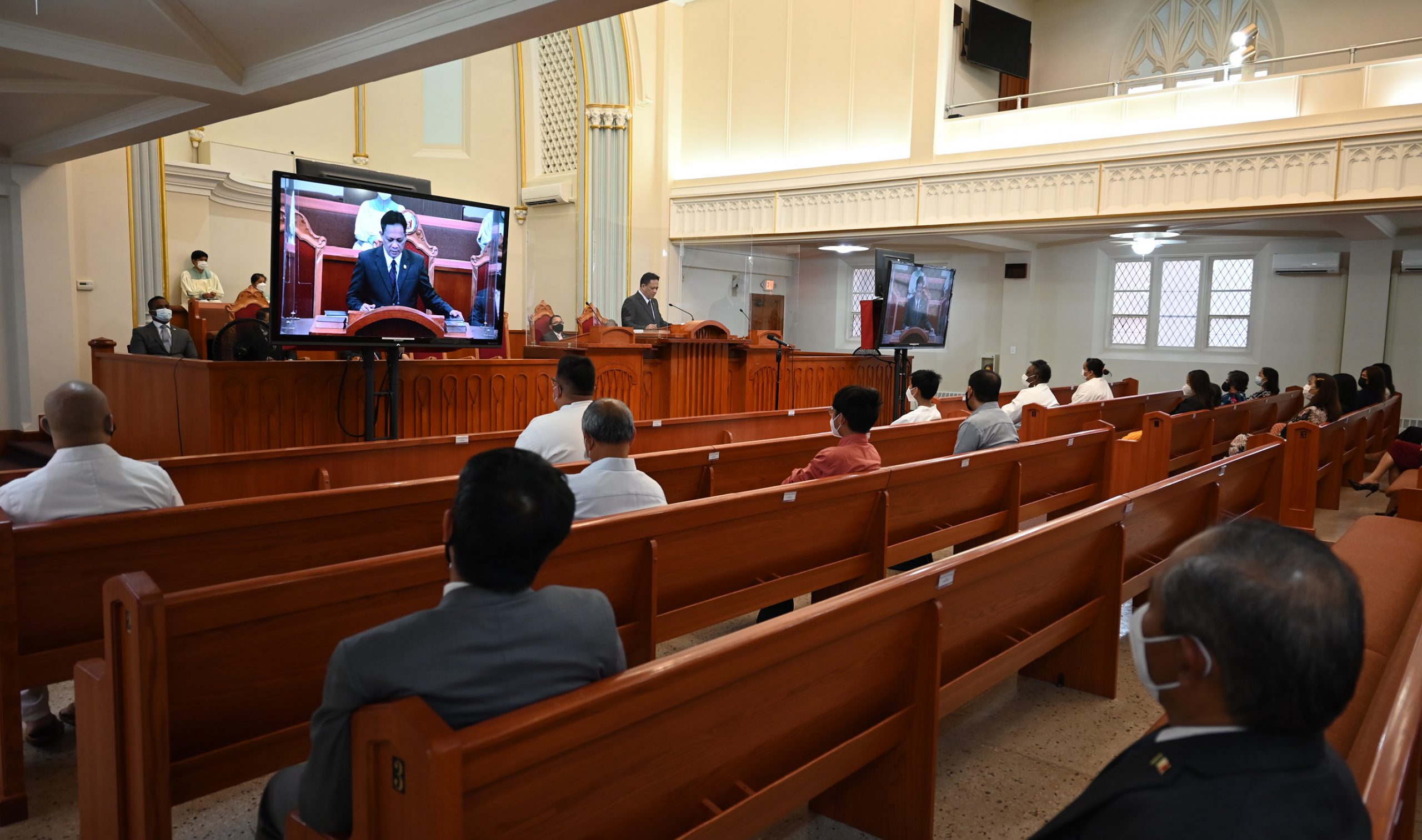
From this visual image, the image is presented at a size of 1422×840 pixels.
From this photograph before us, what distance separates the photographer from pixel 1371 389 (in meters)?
7.89

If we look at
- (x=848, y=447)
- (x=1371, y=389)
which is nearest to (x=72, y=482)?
(x=848, y=447)

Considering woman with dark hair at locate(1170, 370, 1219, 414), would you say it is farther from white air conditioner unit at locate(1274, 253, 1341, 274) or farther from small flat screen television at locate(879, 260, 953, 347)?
white air conditioner unit at locate(1274, 253, 1341, 274)

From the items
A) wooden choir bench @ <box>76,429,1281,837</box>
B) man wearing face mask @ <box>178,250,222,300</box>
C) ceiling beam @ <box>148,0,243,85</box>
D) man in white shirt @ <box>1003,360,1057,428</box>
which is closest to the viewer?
wooden choir bench @ <box>76,429,1281,837</box>

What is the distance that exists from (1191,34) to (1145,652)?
1251 cm

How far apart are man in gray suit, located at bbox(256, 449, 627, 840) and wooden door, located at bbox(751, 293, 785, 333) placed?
10246mm

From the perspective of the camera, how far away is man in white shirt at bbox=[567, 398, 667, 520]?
2568mm

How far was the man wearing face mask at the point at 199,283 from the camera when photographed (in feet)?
27.8

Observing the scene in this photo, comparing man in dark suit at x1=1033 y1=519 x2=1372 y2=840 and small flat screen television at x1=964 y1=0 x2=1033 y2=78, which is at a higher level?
small flat screen television at x1=964 y1=0 x2=1033 y2=78

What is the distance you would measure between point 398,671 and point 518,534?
0.83 feet

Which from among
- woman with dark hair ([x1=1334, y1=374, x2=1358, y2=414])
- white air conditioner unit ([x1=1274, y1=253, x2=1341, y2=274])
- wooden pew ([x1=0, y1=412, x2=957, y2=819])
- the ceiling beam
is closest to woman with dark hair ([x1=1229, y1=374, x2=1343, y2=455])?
woman with dark hair ([x1=1334, y1=374, x2=1358, y2=414])

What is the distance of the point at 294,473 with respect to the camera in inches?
139

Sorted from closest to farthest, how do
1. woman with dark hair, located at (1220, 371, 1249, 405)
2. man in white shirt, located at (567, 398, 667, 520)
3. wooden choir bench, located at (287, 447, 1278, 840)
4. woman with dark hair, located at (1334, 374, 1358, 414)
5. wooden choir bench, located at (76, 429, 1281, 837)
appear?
wooden choir bench, located at (287, 447, 1278, 840)
wooden choir bench, located at (76, 429, 1281, 837)
man in white shirt, located at (567, 398, 667, 520)
woman with dark hair, located at (1220, 371, 1249, 405)
woman with dark hair, located at (1334, 374, 1358, 414)

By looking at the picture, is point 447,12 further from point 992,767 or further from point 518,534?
point 992,767

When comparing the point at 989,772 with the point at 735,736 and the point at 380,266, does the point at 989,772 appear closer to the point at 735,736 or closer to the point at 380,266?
the point at 735,736
